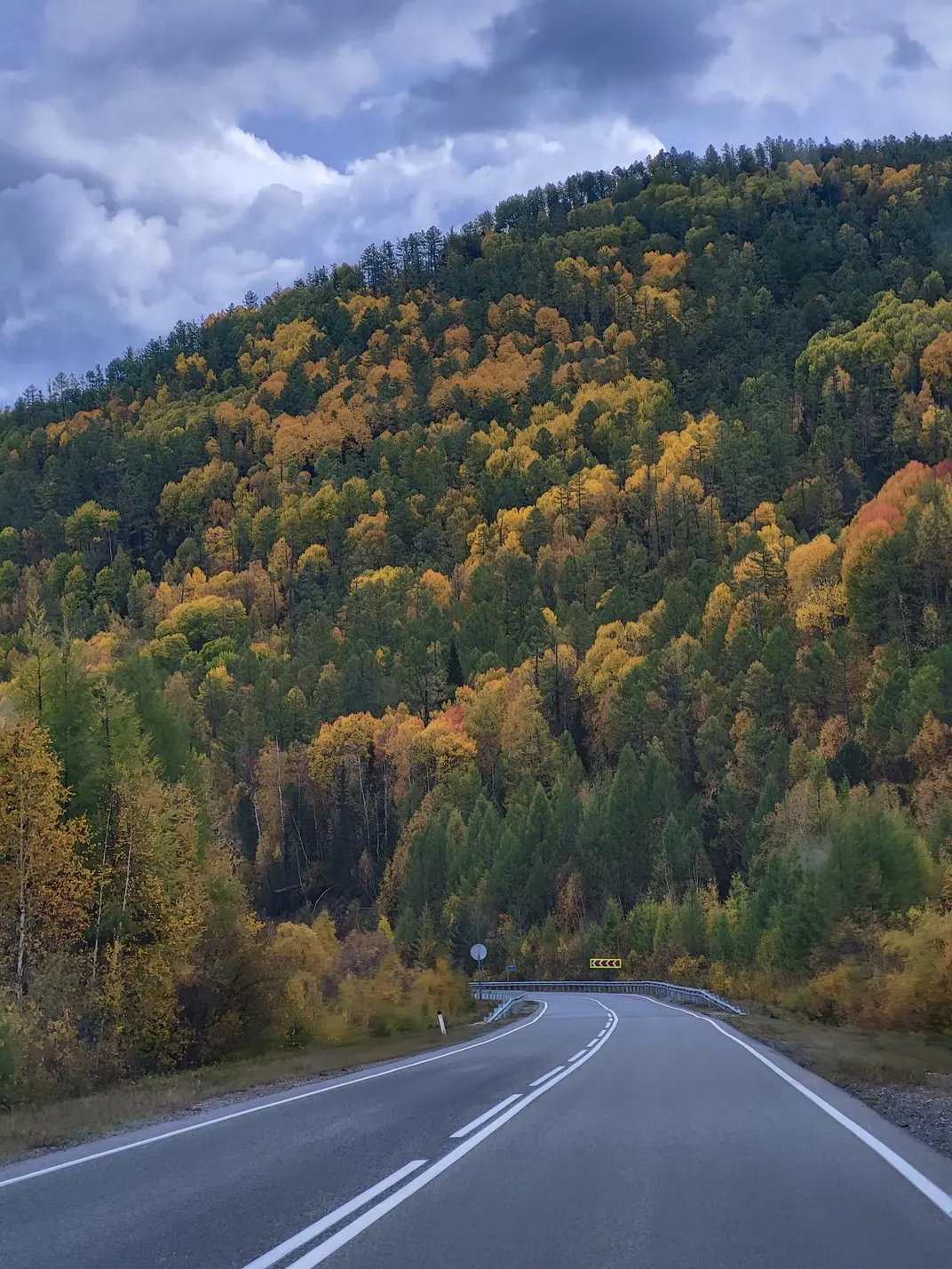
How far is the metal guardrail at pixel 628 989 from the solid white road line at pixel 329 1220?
40.6 m

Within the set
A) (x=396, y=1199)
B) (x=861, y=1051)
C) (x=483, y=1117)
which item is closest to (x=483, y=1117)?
(x=483, y=1117)

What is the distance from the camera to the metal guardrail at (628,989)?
55713 mm

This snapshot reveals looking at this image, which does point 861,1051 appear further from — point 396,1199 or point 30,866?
point 396,1199

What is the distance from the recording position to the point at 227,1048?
31141 millimetres

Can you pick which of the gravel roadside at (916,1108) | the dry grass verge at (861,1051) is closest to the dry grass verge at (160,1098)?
the gravel roadside at (916,1108)

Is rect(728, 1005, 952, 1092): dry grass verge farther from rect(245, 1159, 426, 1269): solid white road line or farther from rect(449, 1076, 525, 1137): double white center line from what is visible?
rect(245, 1159, 426, 1269): solid white road line

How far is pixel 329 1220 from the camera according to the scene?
316 inches

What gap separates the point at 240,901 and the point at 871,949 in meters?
28.9

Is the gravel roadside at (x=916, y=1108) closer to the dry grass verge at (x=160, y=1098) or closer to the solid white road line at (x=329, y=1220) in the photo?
the solid white road line at (x=329, y=1220)

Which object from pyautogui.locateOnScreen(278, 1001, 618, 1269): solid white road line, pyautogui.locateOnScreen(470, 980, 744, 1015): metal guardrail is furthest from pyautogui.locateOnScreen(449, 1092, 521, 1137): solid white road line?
pyautogui.locateOnScreen(470, 980, 744, 1015): metal guardrail

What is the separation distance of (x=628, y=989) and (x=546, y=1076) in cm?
6651

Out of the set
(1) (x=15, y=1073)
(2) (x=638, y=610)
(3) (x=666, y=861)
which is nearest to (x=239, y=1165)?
(1) (x=15, y=1073)

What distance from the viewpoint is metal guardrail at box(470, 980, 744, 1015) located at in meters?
55.7

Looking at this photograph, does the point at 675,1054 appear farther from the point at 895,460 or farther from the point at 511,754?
the point at 895,460
